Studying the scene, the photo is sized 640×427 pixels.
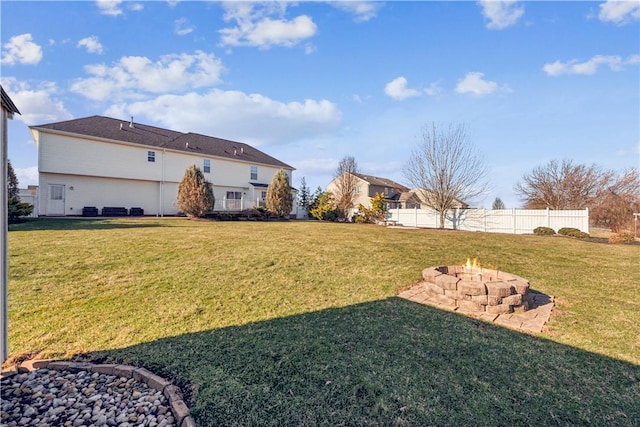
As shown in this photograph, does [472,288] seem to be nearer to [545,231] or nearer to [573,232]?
[573,232]

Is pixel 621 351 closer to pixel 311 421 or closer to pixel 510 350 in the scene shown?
pixel 510 350

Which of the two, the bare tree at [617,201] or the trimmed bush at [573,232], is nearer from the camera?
the trimmed bush at [573,232]

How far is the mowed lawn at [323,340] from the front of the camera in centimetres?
233

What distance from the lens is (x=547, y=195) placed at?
2767 cm

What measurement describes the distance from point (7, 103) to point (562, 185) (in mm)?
35558

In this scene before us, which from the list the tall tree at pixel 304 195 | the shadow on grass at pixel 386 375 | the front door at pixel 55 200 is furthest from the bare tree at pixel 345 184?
the shadow on grass at pixel 386 375

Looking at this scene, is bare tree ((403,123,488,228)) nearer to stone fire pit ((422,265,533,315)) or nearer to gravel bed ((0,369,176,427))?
stone fire pit ((422,265,533,315))

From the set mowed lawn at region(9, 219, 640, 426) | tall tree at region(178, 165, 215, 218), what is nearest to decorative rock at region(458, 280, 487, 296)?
mowed lawn at region(9, 219, 640, 426)

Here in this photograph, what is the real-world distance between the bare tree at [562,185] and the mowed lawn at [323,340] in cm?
2561

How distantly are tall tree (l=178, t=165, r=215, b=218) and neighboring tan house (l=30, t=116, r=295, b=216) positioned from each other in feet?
14.1

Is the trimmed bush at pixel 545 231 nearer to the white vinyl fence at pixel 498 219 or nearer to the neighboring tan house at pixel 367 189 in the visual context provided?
the white vinyl fence at pixel 498 219

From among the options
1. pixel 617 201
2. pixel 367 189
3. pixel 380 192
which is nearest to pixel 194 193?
pixel 367 189

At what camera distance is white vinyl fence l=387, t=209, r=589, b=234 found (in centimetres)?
1712

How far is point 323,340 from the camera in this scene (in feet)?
11.1
